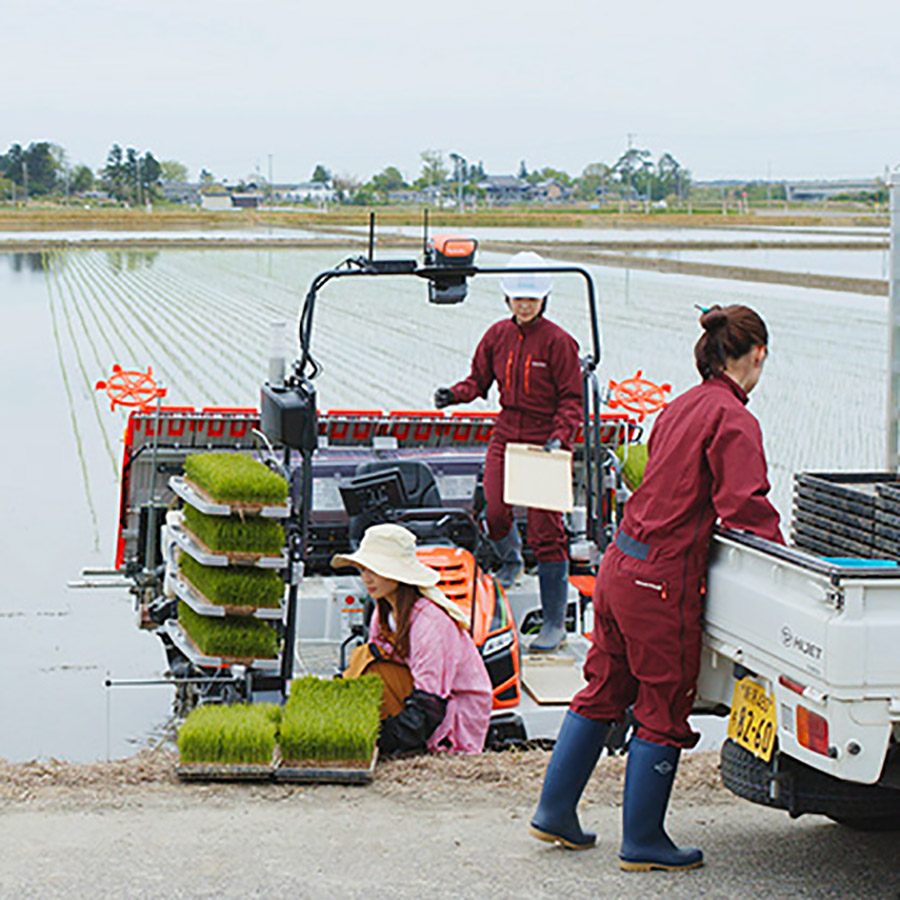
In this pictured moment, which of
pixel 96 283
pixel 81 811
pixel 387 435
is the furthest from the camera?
pixel 96 283

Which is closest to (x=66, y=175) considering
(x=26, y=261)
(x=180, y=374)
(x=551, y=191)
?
(x=551, y=191)

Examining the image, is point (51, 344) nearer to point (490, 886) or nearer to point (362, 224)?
point (490, 886)

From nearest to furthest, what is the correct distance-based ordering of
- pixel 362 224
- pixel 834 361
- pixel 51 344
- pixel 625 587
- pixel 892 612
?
pixel 892 612 → pixel 625 587 → pixel 834 361 → pixel 51 344 → pixel 362 224

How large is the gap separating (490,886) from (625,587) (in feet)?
3.05

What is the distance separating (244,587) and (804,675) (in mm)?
3454

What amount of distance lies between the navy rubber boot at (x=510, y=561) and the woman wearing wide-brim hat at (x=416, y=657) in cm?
201

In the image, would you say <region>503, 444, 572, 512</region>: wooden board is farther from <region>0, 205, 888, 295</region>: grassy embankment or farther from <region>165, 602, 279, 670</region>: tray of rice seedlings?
<region>0, 205, 888, 295</region>: grassy embankment

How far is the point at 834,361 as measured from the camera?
24.1 metres

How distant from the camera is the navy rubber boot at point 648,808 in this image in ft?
15.4

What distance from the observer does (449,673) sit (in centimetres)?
628

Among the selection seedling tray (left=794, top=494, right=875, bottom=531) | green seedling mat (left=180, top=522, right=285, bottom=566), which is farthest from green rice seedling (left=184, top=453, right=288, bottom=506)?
seedling tray (left=794, top=494, right=875, bottom=531)

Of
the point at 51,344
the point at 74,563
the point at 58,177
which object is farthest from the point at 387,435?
the point at 58,177

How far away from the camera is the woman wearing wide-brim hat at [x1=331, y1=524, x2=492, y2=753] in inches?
243

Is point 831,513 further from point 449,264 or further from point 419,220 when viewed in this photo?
point 419,220
